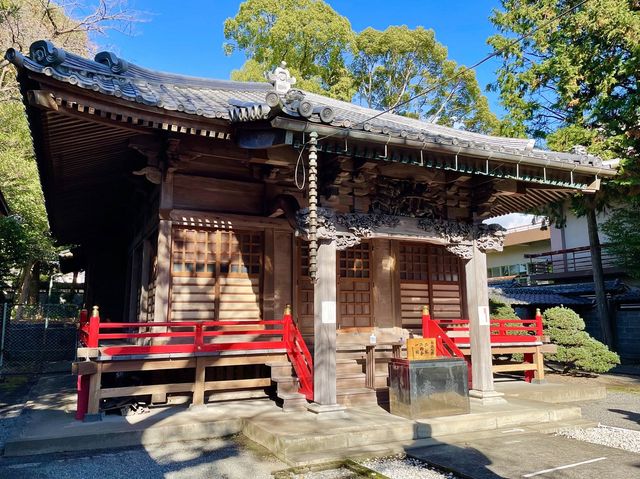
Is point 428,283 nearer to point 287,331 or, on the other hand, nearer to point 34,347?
point 287,331

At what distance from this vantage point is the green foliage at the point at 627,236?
1898 centimetres

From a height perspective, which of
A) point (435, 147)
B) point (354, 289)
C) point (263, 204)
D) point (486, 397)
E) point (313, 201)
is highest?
point (435, 147)

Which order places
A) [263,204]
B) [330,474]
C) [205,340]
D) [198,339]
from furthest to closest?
[263,204] < [205,340] < [198,339] < [330,474]

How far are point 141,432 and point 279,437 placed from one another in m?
2.00

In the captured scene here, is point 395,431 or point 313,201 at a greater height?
point 313,201

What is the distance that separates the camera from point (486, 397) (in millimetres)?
8438

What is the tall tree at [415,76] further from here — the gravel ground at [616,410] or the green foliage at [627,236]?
the gravel ground at [616,410]

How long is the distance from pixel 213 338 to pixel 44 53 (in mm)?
5220

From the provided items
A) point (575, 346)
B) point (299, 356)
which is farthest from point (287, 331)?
point (575, 346)

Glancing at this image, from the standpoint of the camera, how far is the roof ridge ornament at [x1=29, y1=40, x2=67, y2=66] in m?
5.77

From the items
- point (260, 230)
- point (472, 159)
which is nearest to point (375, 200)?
point (472, 159)

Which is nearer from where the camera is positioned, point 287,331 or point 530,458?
point 530,458

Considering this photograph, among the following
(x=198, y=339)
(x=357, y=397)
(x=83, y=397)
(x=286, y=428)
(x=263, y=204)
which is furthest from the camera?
(x=263, y=204)

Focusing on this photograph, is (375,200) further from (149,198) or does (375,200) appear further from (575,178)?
(149,198)
